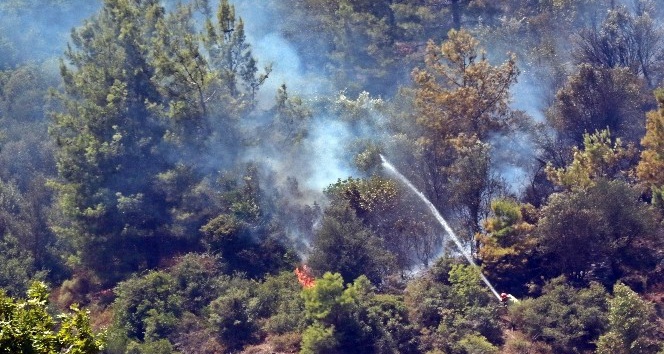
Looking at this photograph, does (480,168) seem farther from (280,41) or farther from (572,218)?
(280,41)

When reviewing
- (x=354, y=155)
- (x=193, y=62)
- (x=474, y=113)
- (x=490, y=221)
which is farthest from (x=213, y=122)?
(x=490, y=221)

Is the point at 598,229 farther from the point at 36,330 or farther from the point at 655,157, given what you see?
the point at 36,330

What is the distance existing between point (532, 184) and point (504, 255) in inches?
158

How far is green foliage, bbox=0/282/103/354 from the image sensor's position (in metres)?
8.96

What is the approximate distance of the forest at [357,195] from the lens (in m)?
20.6

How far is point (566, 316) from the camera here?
19.8 meters

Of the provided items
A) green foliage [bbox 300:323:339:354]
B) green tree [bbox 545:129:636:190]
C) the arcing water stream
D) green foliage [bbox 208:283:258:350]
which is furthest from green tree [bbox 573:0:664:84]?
green foliage [bbox 208:283:258:350]

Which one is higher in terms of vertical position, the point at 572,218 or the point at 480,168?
the point at 480,168

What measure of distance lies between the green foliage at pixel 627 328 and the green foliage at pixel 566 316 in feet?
3.85

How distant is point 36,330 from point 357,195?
15.6m

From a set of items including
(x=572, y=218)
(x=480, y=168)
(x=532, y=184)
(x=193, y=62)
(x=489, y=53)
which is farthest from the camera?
(x=489, y=53)

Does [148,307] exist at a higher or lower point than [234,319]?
higher

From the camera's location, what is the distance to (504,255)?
22125mm

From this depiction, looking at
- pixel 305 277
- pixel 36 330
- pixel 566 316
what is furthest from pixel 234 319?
pixel 36 330
